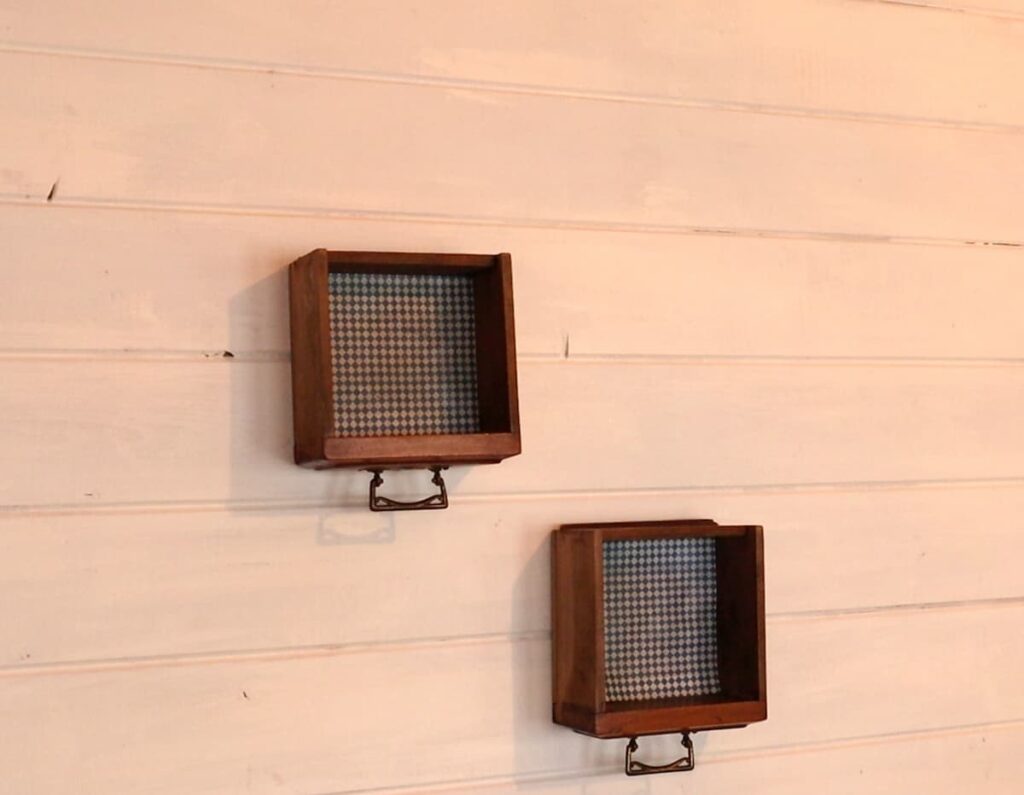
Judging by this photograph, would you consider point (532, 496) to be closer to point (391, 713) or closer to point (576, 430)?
point (576, 430)

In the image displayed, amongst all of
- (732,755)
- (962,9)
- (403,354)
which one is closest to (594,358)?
(403,354)

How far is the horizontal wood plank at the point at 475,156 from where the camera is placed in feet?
3.68

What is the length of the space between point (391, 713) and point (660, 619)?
290mm

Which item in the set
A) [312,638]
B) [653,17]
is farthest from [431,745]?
[653,17]

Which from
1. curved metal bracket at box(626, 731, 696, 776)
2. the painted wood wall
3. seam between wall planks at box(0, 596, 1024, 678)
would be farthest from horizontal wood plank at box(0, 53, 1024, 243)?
curved metal bracket at box(626, 731, 696, 776)

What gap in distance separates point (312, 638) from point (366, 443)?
21 cm

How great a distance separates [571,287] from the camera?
1.27 meters

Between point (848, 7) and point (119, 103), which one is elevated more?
point (848, 7)

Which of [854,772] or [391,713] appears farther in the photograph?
[854,772]

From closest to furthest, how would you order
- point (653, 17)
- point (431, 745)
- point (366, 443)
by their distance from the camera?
point (366, 443)
point (431, 745)
point (653, 17)

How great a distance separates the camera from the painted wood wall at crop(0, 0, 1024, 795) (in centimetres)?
111

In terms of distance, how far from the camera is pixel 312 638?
3.81 ft

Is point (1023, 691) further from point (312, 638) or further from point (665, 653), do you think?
point (312, 638)

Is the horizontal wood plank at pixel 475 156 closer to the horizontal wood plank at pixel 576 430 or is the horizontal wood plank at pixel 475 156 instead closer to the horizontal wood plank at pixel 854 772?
the horizontal wood plank at pixel 576 430
